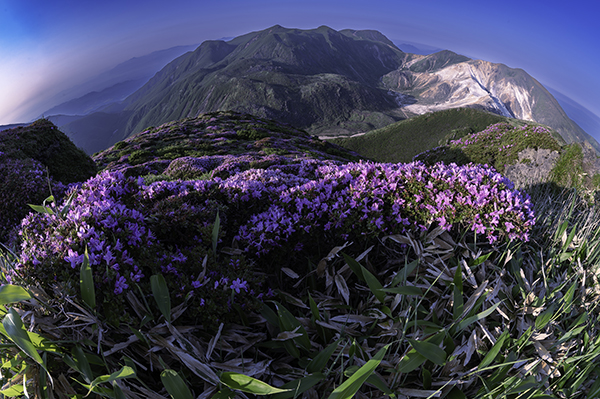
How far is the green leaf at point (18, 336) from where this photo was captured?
5.43ft

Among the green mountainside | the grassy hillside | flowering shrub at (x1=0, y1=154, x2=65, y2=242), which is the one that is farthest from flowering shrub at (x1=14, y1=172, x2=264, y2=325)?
the grassy hillside

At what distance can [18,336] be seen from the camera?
5.51 ft

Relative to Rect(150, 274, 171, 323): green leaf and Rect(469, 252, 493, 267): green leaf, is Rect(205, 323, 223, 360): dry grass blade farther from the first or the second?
Rect(469, 252, 493, 267): green leaf

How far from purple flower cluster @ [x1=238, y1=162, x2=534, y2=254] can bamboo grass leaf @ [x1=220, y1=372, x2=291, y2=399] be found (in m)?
1.44

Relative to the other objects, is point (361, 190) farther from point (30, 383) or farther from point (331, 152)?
point (331, 152)

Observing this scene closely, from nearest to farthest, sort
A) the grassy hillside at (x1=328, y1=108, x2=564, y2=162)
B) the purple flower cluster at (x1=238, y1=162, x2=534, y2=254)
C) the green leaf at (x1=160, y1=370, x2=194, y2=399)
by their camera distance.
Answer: the green leaf at (x1=160, y1=370, x2=194, y2=399) < the purple flower cluster at (x1=238, y1=162, x2=534, y2=254) < the grassy hillside at (x1=328, y1=108, x2=564, y2=162)

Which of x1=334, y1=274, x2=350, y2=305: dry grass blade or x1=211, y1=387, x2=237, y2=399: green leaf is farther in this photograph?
x1=334, y1=274, x2=350, y2=305: dry grass blade

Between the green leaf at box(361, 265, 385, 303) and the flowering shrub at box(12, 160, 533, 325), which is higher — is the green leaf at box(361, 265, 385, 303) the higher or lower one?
the lower one

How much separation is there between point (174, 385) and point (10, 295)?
1.27m

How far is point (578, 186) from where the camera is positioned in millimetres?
6941

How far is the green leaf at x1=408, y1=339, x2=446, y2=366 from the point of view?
2.23m

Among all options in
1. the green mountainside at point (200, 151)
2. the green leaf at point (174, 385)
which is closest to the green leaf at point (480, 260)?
the green leaf at point (174, 385)

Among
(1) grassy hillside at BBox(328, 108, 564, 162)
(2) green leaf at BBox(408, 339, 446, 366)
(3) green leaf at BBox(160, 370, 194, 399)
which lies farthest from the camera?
(1) grassy hillside at BBox(328, 108, 564, 162)

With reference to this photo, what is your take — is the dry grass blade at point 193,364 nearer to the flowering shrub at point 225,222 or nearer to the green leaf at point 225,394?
the green leaf at point 225,394
